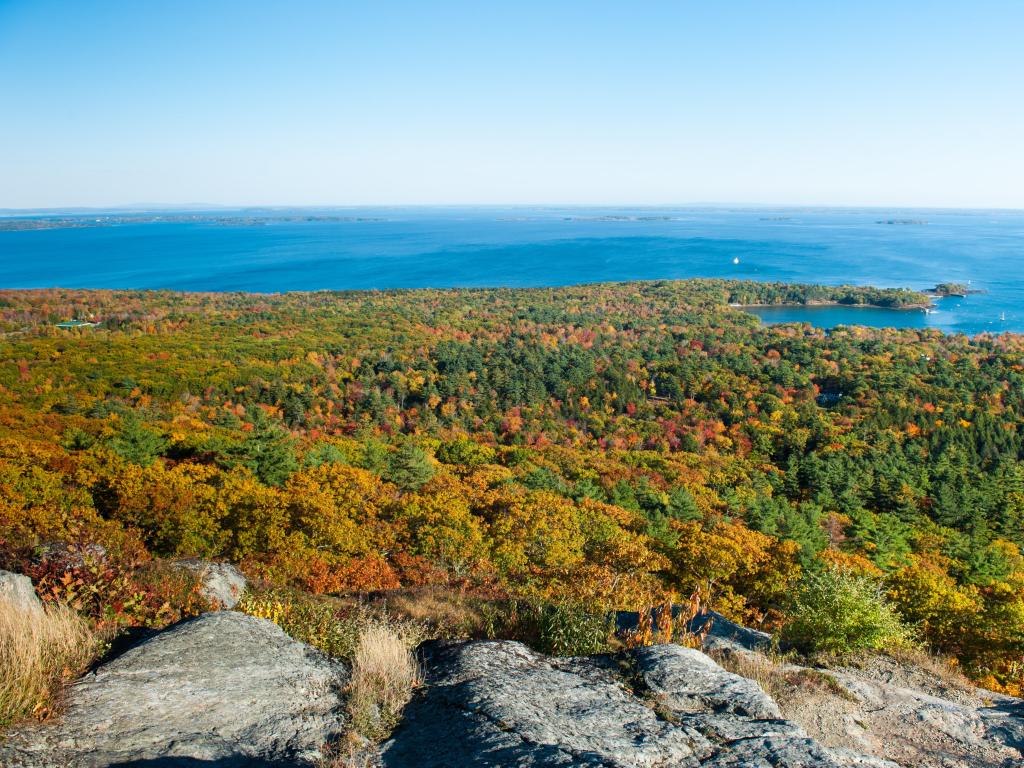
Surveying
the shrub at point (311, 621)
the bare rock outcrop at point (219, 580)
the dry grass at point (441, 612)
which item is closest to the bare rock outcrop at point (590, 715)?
the dry grass at point (441, 612)

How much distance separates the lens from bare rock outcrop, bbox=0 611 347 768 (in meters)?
5.32

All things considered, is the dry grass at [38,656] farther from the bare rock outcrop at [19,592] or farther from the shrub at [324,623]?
the shrub at [324,623]

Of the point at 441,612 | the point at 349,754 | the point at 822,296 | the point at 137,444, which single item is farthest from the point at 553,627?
the point at 822,296

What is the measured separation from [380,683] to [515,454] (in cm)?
4241

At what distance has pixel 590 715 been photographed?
6.37 metres

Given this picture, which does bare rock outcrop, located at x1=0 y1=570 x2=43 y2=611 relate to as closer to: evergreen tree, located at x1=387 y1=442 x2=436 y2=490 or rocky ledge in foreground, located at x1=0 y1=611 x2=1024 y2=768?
rocky ledge in foreground, located at x1=0 y1=611 x2=1024 y2=768

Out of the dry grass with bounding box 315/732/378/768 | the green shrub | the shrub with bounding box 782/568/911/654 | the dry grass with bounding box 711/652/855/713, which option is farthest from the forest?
the dry grass with bounding box 315/732/378/768

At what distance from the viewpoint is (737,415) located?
7038 centimetres

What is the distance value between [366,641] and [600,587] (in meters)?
12.5

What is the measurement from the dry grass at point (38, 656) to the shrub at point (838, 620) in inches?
395

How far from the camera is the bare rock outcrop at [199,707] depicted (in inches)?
209

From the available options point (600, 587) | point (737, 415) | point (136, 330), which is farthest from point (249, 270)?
point (600, 587)

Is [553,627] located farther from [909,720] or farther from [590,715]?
[909,720]

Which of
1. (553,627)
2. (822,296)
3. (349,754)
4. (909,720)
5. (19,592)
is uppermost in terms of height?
(19,592)
